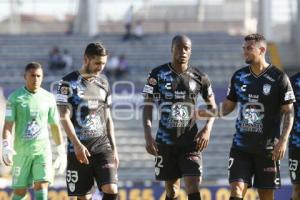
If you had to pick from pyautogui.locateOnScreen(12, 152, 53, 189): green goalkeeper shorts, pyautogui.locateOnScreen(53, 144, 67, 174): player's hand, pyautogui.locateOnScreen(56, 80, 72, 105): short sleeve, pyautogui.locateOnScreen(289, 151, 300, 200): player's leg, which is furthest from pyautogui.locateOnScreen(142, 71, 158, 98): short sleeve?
pyautogui.locateOnScreen(289, 151, 300, 200): player's leg

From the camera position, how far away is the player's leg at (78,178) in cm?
1098

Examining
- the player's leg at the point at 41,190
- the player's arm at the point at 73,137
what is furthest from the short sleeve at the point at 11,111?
the player's arm at the point at 73,137

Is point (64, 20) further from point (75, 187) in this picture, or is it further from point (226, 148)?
point (75, 187)

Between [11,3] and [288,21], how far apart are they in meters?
12.3

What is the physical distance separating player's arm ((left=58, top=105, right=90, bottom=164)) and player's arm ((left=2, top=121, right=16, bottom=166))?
1.17m

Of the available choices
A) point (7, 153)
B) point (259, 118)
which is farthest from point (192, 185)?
point (7, 153)

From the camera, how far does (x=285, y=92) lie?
421 inches

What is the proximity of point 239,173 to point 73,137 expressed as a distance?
208cm

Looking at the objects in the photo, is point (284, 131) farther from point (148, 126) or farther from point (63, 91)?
point (63, 91)

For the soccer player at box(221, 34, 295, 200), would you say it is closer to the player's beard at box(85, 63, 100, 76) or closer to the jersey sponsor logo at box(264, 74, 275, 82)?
the jersey sponsor logo at box(264, 74, 275, 82)

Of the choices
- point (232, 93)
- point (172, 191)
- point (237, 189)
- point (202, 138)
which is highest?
point (232, 93)

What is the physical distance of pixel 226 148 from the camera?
23.6m

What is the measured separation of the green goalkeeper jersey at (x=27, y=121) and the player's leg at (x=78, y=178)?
37.8 inches

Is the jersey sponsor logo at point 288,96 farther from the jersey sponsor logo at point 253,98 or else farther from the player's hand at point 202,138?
the player's hand at point 202,138
